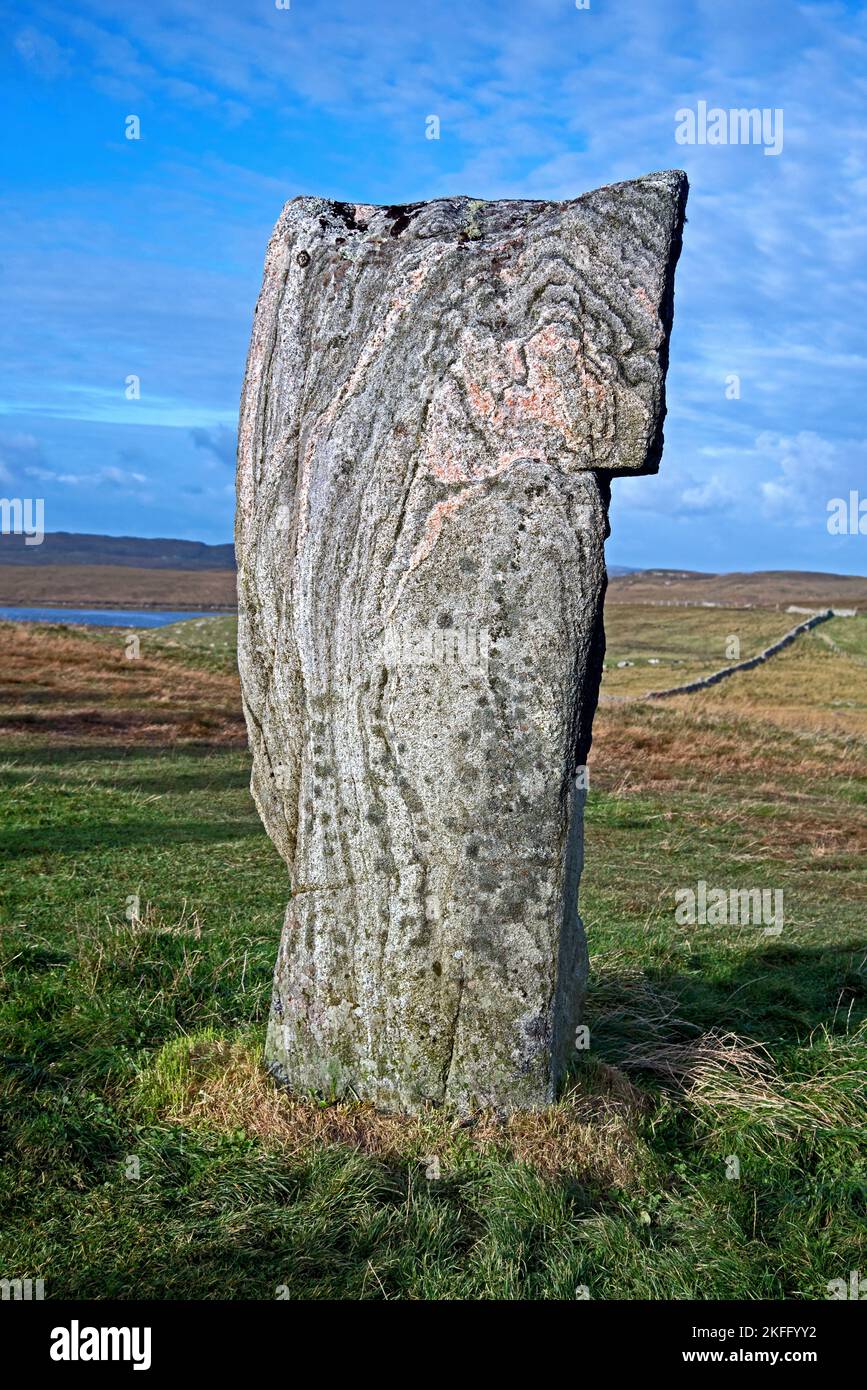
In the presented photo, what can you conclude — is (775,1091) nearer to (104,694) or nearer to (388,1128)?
(388,1128)

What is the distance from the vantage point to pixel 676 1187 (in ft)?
16.5

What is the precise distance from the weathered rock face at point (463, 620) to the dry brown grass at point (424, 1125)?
0.14 m

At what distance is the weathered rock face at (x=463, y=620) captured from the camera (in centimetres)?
524

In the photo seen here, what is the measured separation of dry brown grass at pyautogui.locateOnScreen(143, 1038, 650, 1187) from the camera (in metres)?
5.02

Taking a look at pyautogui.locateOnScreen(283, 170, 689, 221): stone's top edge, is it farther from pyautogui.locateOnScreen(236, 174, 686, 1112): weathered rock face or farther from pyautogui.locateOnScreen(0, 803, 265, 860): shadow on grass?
pyautogui.locateOnScreen(0, 803, 265, 860): shadow on grass

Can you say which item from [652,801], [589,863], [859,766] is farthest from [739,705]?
[589,863]

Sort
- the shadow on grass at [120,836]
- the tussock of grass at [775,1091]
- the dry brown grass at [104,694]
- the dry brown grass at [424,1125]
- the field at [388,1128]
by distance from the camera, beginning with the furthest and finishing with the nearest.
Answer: the dry brown grass at [104,694]
the shadow on grass at [120,836]
the tussock of grass at [775,1091]
the dry brown grass at [424,1125]
the field at [388,1128]

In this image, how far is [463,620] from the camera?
5.27 metres

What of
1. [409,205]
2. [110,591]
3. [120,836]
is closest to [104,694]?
[120,836]

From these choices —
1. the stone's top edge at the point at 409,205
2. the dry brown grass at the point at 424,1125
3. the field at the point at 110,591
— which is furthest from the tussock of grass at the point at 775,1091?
the field at the point at 110,591

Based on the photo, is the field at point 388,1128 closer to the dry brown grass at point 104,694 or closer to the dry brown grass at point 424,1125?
the dry brown grass at point 424,1125

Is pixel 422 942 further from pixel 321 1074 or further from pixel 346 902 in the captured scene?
pixel 321 1074

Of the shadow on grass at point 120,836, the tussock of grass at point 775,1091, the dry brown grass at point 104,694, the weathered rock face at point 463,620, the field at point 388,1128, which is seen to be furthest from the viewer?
the dry brown grass at point 104,694

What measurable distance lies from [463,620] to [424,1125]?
2.20 meters
